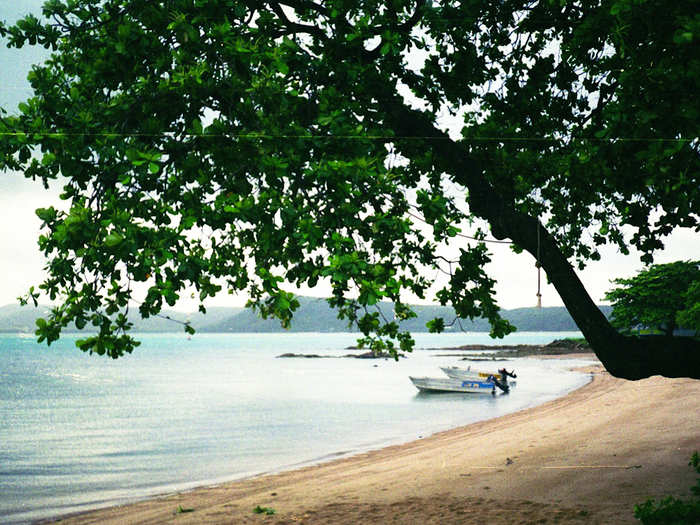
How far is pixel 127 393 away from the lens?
6806 cm

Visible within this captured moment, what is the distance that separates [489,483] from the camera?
14.0 metres

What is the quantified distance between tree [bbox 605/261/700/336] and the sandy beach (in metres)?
22.7

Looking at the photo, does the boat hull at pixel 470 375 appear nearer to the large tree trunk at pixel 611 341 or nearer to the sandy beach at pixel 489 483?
the sandy beach at pixel 489 483

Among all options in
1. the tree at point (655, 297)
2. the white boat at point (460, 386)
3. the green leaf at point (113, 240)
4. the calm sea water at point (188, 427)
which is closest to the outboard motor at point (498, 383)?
the white boat at point (460, 386)

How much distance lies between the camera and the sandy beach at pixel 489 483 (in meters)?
11.3

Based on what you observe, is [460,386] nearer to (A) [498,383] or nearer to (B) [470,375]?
(B) [470,375]

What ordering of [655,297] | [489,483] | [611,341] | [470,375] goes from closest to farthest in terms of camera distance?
[611,341]
[489,483]
[655,297]
[470,375]

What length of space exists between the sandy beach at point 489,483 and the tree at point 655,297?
74.3ft

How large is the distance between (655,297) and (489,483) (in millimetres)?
39760

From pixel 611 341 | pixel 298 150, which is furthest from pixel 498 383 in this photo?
pixel 298 150

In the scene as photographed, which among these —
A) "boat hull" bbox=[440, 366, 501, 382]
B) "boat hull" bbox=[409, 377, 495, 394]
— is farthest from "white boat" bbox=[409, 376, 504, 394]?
"boat hull" bbox=[440, 366, 501, 382]

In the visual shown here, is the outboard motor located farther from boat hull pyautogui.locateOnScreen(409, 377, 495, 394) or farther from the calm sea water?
the calm sea water

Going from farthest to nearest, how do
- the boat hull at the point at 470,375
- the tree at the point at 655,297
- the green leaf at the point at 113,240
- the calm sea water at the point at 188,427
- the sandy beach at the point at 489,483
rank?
1. the boat hull at the point at 470,375
2. the tree at the point at 655,297
3. the calm sea water at the point at 188,427
4. the sandy beach at the point at 489,483
5. the green leaf at the point at 113,240

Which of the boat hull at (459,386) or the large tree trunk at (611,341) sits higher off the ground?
the large tree trunk at (611,341)
